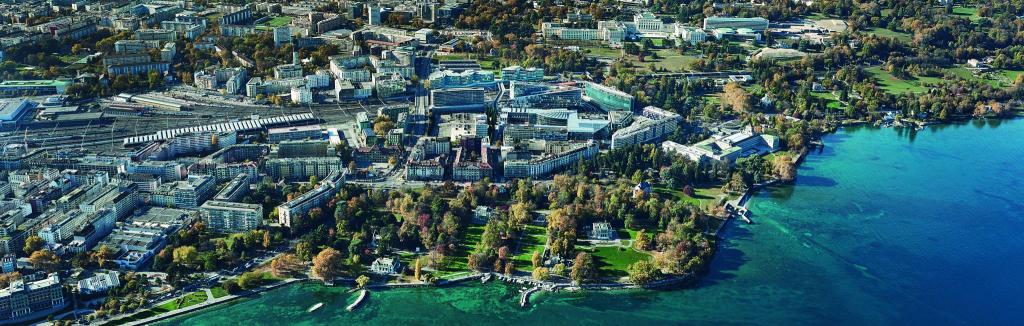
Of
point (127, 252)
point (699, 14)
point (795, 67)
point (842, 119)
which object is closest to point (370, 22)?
point (699, 14)

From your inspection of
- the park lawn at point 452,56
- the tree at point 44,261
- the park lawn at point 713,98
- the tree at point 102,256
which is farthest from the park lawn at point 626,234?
the park lawn at point 452,56

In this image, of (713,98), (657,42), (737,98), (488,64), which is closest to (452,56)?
(488,64)

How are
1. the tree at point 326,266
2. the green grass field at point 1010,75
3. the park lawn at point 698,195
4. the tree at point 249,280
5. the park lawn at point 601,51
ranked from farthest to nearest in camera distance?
the park lawn at point 601,51 < the green grass field at point 1010,75 < the park lawn at point 698,195 < the tree at point 326,266 < the tree at point 249,280

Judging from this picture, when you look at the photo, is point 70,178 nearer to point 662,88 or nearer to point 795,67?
point 662,88

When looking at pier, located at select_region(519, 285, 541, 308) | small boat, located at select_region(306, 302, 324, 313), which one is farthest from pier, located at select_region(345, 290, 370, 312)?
pier, located at select_region(519, 285, 541, 308)

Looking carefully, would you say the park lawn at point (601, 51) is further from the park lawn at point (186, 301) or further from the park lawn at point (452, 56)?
the park lawn at point (186, 301)

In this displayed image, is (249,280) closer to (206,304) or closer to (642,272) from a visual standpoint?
(206,304)

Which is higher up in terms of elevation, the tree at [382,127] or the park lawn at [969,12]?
the park lawn at [969,12]
